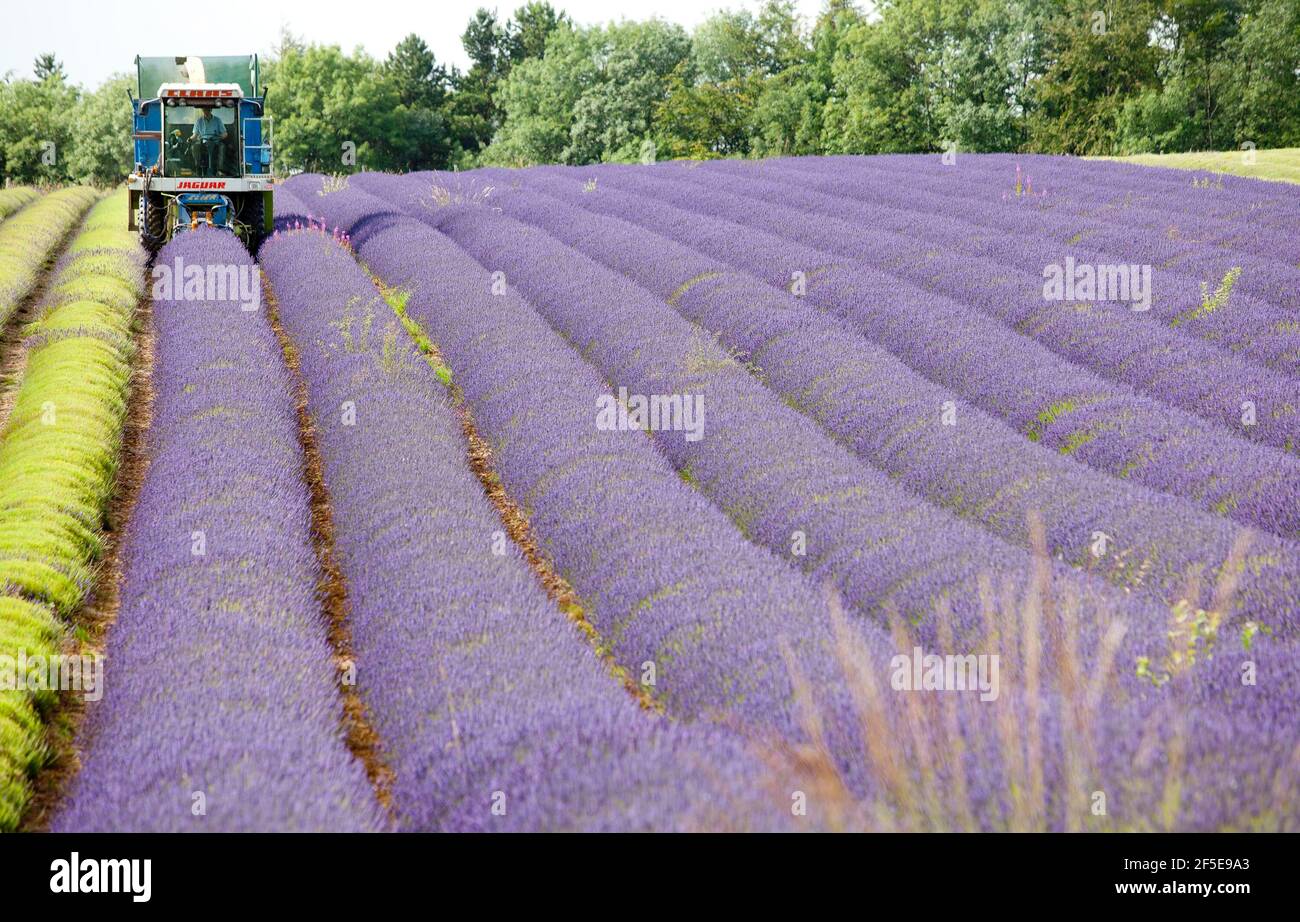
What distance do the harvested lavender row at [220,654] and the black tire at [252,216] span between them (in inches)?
310

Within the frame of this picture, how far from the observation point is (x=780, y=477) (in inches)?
277

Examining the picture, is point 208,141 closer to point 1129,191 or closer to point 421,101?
point 1129,191

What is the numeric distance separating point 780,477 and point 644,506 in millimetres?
1006

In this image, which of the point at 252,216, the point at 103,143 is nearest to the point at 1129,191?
the point at 252,216

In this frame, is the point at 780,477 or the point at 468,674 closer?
the point at 468,674

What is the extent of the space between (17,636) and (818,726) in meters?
4.13

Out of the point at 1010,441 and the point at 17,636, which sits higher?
the point at 1010,441

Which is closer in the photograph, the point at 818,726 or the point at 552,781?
the point at 552,781

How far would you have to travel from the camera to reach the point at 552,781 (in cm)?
325

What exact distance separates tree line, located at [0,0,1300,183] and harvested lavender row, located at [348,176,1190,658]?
95.0 feet

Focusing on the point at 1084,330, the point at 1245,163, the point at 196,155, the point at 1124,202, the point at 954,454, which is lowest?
the point at 954,454
